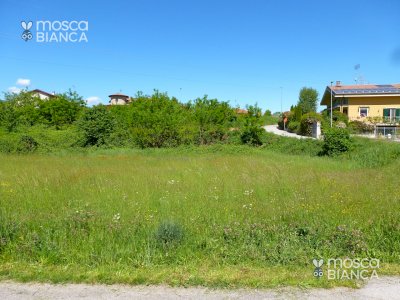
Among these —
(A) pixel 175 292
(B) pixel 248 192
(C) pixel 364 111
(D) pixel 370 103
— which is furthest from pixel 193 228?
(D) pixel 370 103

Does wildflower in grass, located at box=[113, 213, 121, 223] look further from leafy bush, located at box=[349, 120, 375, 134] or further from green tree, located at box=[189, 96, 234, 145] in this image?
leafy bush, located at box=[349, 120, 375, 134]

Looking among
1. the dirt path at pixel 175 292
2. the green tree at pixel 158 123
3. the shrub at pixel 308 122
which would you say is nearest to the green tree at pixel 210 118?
the green tree at pixel 158 123

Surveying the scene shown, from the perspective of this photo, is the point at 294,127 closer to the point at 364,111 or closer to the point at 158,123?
the point at 364,111

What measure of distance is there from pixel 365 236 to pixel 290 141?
67.8 feet

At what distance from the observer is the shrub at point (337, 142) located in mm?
18214

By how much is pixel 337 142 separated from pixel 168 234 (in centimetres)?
1744

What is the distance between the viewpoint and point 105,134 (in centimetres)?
2445

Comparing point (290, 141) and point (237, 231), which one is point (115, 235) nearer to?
point (237, 231)

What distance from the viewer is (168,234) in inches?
156

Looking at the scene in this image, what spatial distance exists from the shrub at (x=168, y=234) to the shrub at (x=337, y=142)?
16853 millimetres

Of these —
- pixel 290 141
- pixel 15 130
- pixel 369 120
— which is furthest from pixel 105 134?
pixel 369 120

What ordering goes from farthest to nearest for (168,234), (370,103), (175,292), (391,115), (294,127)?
(294,127) < (370,103) < (391,115) < (168,234) < (175,292)

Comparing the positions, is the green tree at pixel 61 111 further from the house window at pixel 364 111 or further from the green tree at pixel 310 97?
the green tree at pixel 310 97

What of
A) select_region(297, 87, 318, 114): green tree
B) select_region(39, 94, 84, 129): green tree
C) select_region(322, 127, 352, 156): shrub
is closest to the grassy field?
select_region(322, 127, 352, 156): shrub
